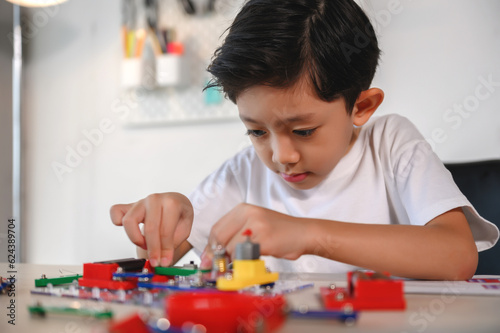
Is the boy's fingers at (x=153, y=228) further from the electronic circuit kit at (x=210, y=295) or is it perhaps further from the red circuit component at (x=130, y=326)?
the red circuit component at (x=130, y=326)

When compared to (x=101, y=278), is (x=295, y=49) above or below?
above

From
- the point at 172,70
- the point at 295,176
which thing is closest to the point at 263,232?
the point at 295,176

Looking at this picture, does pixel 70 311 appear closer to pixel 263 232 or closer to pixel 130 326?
pixel 130 326

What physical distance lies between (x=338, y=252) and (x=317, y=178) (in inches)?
13.0

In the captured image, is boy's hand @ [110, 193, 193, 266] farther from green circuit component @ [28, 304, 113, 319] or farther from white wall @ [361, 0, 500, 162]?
white wall @ [361, 0, 500, 162]

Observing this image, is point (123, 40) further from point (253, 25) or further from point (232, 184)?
point (253, 25)

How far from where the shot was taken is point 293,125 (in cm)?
78

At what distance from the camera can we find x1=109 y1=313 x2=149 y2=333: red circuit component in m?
0.32

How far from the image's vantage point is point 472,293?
0.56m

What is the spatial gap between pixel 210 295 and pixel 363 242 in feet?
1.19

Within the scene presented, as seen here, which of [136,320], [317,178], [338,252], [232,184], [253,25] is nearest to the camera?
[136,320]

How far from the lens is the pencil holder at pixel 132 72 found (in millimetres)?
1888

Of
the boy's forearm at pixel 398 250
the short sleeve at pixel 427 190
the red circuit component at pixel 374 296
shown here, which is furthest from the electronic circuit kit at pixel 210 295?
the short sleeve at pixel 427 190

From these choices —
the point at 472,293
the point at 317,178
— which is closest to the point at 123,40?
the point at 317,178
